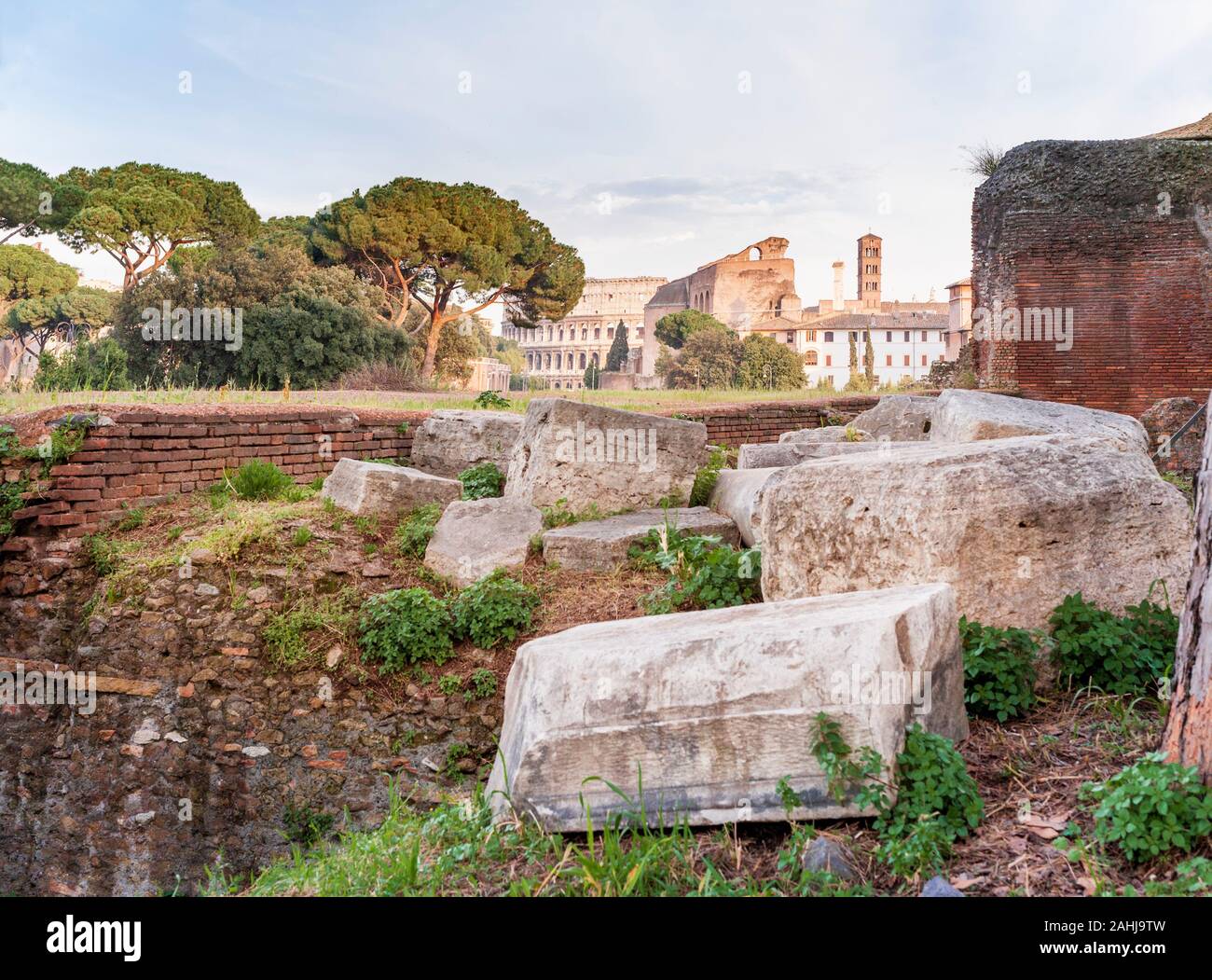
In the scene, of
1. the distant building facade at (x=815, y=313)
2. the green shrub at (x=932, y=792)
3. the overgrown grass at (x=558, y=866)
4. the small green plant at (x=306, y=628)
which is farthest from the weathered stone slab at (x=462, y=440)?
the distant building facade at (x=815, y=313)

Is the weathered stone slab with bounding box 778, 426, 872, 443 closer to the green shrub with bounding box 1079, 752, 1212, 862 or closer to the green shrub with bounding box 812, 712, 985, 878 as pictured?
the green shrub with bounding box 812, 712, 985, 878

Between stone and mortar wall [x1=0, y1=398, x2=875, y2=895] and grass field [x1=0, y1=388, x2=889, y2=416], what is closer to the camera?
stone and mortar wall [x1=0, y1=398, x2=875, y2=895]

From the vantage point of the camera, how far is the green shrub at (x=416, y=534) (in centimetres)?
665

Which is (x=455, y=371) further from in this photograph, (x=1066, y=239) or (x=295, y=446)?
(x=295, y=446)

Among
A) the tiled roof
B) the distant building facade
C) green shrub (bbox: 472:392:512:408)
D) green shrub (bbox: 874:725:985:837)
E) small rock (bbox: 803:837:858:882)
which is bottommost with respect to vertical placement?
small rock (bbox: 803:837:858:882)

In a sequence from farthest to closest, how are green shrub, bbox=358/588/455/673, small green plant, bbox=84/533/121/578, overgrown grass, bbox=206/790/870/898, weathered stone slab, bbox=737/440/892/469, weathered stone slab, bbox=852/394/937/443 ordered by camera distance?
1. weathered stone slab, bbox=852/394/937/443
2. weathered stone slab, bbox=737/440/892/469
3. small green plant, bbox=84/533/121/578
4. green shrub, bbox=358/588/455/673
5. overgrown grass, bbox=206/790/870/898

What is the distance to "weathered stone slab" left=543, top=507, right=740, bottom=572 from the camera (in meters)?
6.27

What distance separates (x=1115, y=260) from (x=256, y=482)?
1416 centimetres

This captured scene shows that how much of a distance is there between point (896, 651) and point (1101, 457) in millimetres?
1661

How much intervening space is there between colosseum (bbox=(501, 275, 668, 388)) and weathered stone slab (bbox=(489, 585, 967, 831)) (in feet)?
191

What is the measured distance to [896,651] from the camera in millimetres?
2803

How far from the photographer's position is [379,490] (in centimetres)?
709

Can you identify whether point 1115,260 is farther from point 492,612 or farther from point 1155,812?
point 1155,812

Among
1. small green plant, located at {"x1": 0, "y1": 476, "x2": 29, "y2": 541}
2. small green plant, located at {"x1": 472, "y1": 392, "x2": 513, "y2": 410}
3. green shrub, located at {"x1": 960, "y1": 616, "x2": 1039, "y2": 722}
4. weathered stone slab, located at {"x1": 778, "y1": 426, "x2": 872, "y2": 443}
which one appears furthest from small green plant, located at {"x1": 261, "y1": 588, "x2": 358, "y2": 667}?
small green plant, located at {"x1": 472, "y1": 392, "x2": 513, "y2": 410}
